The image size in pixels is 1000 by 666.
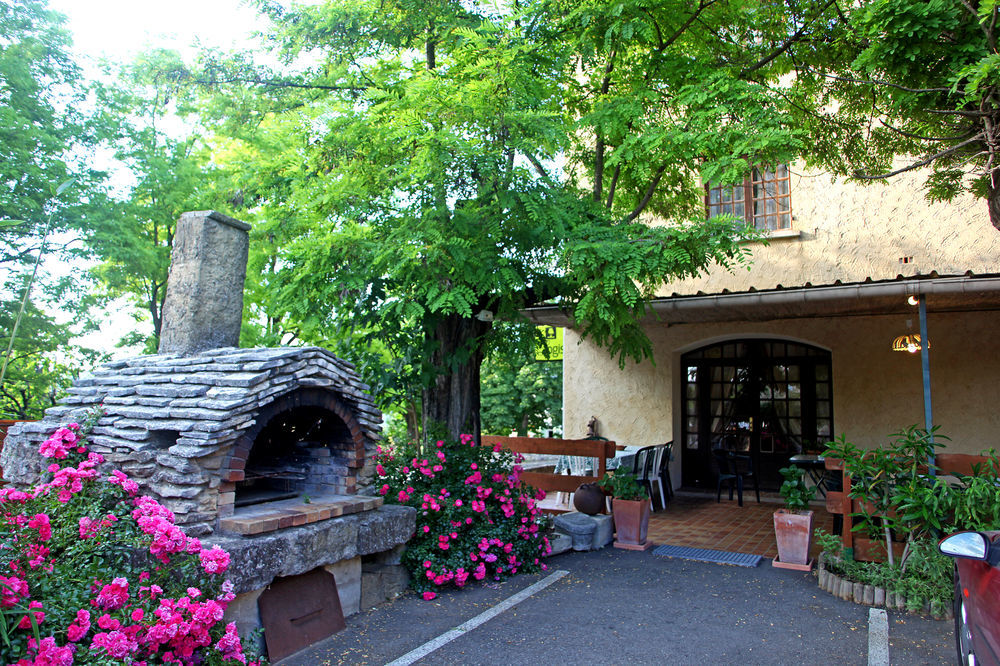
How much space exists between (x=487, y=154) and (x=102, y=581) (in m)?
3.71

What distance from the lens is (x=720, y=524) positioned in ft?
26.1

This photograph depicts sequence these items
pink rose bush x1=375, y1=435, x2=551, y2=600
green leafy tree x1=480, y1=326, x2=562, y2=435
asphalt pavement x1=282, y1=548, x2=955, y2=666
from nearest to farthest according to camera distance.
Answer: asphalt pavement x1=282, y1=548, x2=955, y2=666 < pink rose bush x1=375, y1=435, x2=551, y2=600 < green leafy tree x1=480, y1=326, x2=562, y2=435

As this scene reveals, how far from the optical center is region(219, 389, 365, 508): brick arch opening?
4758 millimetres

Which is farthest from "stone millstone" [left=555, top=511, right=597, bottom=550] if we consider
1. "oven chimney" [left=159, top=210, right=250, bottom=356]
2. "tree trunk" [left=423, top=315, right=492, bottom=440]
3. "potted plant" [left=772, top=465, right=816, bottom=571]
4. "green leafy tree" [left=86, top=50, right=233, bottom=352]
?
"green leafy tree" [left=86, top=50, right=233, bottom=352]

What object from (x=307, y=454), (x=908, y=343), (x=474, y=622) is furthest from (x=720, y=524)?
(x=307, y=454)

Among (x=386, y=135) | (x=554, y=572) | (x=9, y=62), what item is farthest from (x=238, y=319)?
(x=9, y=62)

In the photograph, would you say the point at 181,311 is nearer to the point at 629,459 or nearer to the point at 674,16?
the point at 674,16

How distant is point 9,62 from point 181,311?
22.6ft

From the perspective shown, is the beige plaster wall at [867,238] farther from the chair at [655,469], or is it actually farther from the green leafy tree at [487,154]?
the green leafy tree at [487,154]

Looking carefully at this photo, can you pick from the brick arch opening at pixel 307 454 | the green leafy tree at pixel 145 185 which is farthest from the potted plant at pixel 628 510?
the green leafy tree at pixel 145 185

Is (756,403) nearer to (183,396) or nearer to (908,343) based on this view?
(908,343)

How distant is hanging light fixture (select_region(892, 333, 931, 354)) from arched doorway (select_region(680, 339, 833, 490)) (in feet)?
4.11

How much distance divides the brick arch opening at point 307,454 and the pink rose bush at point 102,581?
117 cm

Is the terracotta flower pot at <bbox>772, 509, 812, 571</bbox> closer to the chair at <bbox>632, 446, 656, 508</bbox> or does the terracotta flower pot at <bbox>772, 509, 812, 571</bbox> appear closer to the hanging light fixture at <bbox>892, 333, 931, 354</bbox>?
the chair at <bbox>632, 446, 656, 508</bbox>
